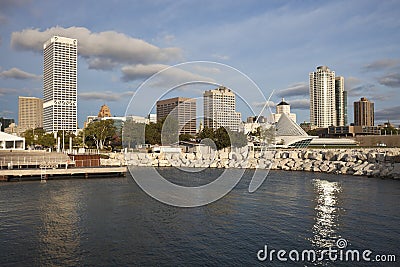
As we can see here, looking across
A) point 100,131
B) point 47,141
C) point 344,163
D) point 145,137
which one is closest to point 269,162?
point 344,163

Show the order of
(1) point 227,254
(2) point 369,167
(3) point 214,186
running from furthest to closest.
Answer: (2) point 369,167, (3) point 214,186, (1) point 227,254

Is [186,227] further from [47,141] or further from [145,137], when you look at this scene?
[47,141]

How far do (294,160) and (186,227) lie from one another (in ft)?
143

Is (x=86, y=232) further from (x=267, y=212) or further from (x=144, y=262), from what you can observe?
(x=267, y=212)

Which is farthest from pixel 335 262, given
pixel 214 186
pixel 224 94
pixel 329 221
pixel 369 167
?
pixel 369 167

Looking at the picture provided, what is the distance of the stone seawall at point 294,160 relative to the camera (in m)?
47.8

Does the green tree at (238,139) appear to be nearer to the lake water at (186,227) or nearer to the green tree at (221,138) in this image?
the green tree at (221,138)

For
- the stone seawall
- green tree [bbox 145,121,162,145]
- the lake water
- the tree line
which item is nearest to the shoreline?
the stone seawall

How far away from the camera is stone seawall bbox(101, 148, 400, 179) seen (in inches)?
1881

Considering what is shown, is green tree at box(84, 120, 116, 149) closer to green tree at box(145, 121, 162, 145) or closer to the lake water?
green tree at box(145, 121, 162, 145)

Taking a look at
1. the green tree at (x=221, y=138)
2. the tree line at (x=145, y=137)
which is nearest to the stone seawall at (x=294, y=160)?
the tree line at (x=145, y=137)

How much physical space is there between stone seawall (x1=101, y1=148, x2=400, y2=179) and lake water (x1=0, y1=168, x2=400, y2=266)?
15.6 m

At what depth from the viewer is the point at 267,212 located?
24.2 metres

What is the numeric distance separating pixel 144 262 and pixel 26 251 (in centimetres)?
539
